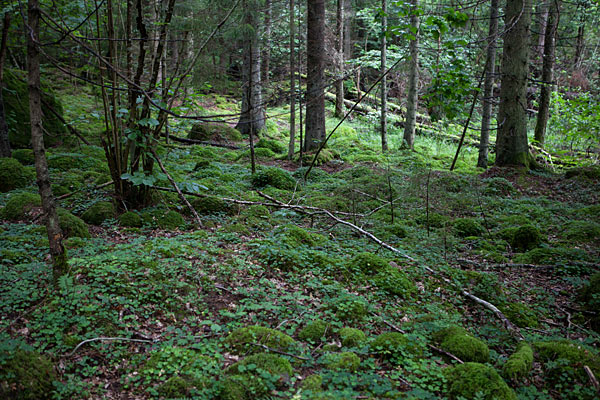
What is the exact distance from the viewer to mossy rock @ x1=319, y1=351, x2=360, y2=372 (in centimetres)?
294

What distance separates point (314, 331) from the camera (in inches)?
134

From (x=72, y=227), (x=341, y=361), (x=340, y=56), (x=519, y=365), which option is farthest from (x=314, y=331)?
(x=340, y=56)

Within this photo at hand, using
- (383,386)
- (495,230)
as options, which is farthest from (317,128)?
(383,386)

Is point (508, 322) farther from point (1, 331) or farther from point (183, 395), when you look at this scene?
point (1, 331)

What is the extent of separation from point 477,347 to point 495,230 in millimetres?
3623

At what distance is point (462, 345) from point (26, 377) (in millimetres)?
3193

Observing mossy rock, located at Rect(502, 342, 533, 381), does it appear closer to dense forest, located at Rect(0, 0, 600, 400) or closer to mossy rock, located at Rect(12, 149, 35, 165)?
dense forest, located at Rect(0, 0, 600, 400)

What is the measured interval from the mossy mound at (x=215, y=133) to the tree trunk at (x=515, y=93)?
895 cm

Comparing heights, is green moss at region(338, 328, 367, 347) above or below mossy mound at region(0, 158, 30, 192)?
below

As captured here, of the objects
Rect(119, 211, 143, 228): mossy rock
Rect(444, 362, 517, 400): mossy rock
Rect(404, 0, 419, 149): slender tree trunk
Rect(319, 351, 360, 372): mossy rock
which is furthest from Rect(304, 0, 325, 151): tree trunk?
Rect(444, 362, 517, 400): mossy rock

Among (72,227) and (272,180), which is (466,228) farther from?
(72,227)

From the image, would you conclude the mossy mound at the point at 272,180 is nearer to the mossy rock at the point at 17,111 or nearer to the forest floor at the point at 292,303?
the forest floor at the point at 292,303

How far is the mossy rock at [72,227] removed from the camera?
4.76 m

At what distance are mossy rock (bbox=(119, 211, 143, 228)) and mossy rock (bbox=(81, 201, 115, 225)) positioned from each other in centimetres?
25
